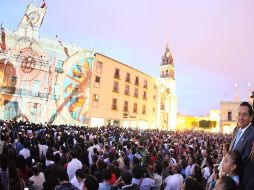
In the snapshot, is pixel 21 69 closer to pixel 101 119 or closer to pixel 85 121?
pixel 85 121

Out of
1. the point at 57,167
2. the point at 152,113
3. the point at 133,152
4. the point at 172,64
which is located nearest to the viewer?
the point at 57,167

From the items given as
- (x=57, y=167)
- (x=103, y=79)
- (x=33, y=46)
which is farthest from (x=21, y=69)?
(x=57, y=167)

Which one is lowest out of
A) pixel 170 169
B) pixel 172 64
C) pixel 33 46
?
pixel 170 169

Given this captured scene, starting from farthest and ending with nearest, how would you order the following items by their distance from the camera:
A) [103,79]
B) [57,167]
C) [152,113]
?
[152,113] → [103,79] → [57,167]

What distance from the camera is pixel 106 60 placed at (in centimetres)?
4303

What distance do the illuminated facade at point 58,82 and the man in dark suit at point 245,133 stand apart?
91.5 ft

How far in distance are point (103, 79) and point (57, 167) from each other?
1474 inches

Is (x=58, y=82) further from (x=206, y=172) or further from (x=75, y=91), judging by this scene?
(x=206, y=172)

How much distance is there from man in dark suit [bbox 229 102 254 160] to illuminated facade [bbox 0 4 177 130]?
2788 centimetres

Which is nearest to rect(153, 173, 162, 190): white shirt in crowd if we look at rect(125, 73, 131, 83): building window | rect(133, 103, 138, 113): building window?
rect(125, 73, 131, 83): building window

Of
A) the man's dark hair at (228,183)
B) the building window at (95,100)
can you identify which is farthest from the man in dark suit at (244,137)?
the building window at (95,100)

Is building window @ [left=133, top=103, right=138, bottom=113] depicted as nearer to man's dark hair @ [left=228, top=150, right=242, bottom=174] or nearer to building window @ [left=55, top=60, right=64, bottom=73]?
building window @ [left=55, top=60, right=64, bottom=73]

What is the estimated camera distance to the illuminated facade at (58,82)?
30.0m

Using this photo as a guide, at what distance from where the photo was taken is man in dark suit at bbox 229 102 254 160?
12.3 ft
